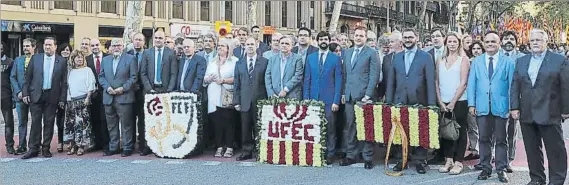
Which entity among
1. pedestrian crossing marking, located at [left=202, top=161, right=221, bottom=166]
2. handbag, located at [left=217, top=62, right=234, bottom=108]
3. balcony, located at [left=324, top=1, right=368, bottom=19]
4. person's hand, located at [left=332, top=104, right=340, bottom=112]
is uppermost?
balcony, located at [left=324, top=1, right=368, bottom=19]

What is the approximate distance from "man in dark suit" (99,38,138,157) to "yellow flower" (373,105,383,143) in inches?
134

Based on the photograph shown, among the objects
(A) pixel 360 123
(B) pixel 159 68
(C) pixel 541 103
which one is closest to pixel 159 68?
(B) pixel 159 68

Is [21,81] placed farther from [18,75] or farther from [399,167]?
[399,167]

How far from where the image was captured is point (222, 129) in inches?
371

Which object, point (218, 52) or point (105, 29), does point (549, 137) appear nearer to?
point (218, 52)

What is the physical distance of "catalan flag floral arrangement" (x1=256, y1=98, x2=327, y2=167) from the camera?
844cm

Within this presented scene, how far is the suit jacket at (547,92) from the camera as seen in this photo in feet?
21.6

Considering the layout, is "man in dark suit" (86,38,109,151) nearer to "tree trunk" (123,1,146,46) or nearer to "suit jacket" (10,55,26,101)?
"suit jacket" (10,55,26,101)

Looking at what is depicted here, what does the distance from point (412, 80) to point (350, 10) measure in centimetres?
4895

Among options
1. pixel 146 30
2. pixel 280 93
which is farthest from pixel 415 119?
pixel 146 30

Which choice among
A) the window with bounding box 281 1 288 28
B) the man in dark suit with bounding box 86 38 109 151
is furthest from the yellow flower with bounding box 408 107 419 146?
the window with bounding box 281 1 288 28

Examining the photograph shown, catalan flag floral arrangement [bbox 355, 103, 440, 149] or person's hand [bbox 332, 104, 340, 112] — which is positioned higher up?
person's hand [bbox 332, 104, 340, 112]

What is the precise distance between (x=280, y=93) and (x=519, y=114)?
307 cm

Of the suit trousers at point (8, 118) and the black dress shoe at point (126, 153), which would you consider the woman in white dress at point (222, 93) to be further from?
the suit trousers at point (8, 118)
